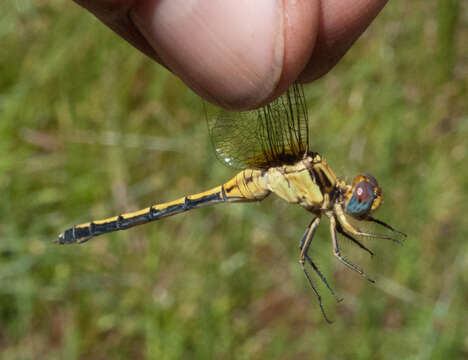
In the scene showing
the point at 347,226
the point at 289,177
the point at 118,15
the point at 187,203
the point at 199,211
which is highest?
the point at 199,211

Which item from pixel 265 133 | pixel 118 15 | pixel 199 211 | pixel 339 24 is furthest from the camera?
pixel 199 211

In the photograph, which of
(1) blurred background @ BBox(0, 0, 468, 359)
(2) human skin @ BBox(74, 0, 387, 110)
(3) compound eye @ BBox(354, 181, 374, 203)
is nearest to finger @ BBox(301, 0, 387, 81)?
(2) human skin @ BBox(74, 0, 387, 110)

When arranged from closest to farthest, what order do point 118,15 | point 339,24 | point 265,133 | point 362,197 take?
point 118,15
point 339,24
point 362,197
point 265,133

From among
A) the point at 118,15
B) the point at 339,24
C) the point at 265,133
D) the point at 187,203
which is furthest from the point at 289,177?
the point at 118,15

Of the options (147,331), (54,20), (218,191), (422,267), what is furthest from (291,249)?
(54,20)

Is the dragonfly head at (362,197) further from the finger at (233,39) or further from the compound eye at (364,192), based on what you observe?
the finger at (233,39)

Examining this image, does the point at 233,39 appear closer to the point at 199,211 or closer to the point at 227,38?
the point at 227,38

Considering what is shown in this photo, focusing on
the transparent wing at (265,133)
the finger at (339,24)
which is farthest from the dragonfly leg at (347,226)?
the finger at (339,24)
